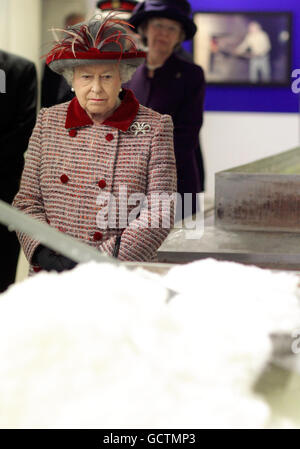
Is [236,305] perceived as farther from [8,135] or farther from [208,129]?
[208,129]

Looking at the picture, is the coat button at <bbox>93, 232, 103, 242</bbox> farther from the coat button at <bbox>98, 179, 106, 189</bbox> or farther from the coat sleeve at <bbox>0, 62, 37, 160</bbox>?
the coat sleeve at <bbox>0, 62, 37, 160</bbox>

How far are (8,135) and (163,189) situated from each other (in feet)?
1.94

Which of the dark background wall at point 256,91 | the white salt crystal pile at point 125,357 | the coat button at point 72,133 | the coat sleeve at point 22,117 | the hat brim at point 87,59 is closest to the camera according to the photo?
the white salt crystal pile at point 125,357

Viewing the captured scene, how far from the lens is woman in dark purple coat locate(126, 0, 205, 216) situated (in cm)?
158

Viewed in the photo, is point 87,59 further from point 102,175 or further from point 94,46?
point 102,175

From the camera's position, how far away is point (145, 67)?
1.55 meters

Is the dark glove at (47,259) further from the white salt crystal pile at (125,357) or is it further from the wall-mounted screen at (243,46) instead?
the wall-mounted screen at (243,46)

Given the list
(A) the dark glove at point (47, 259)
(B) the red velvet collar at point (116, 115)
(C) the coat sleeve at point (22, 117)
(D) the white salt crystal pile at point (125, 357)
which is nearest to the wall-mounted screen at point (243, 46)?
(C) the coat sleeve at point (22, 117)

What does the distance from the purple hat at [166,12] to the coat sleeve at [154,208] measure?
0.38 meters

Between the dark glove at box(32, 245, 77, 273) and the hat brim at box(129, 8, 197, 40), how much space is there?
2.04ft

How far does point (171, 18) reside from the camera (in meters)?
1.72

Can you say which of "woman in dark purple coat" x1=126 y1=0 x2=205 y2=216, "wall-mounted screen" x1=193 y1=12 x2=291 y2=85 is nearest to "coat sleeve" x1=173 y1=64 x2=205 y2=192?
"woman in dark purple coat" x1=126 y1=0 x2=205 y2=216

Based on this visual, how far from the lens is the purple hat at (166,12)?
167 centimetres

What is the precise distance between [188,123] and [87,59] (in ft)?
1.32
